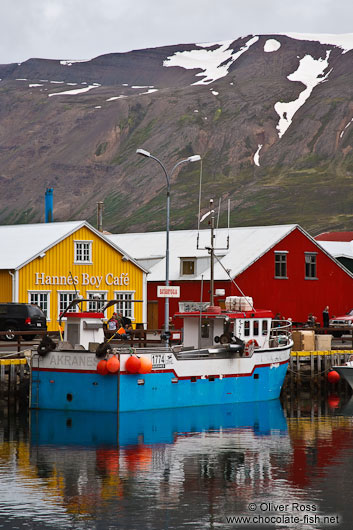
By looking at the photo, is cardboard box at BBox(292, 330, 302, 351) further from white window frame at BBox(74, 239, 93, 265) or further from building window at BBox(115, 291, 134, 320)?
white window frame at BBox(74, 239, 93, 265)

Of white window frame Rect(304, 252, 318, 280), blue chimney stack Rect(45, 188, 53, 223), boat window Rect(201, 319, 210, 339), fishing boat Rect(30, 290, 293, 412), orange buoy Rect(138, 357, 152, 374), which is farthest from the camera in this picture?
blue chimney stack Rect(45, 188, 53, 223)

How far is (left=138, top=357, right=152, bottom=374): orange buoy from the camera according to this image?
35.8 meters

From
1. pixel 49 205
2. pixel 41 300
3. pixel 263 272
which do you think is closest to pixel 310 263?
pixel 263 272

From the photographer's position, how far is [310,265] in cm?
7238

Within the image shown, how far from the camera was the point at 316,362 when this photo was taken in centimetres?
4962

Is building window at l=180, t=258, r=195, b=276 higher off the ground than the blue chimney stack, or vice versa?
the blue chimney stack

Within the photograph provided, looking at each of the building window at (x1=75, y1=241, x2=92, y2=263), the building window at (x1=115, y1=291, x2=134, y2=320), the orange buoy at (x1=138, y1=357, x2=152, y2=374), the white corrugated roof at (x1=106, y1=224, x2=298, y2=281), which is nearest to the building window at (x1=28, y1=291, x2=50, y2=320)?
the building window at (x1=75, y1=241, x2=92, y2=263)

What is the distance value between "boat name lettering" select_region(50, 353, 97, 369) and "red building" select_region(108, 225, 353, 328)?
30.4m

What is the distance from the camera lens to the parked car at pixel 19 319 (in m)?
54.9

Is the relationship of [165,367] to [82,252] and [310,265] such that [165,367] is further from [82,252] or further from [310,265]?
[310,265]

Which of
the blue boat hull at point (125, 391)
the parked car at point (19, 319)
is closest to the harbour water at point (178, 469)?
→ the blue boat hull at point (125, 391)

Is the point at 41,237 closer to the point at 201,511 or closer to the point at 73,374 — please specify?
the point at 73,374

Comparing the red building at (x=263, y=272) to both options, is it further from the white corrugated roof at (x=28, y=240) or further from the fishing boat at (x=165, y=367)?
the fishing boat at (x=165, y=367)

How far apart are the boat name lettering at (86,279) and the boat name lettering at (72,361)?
2359 centimetres
